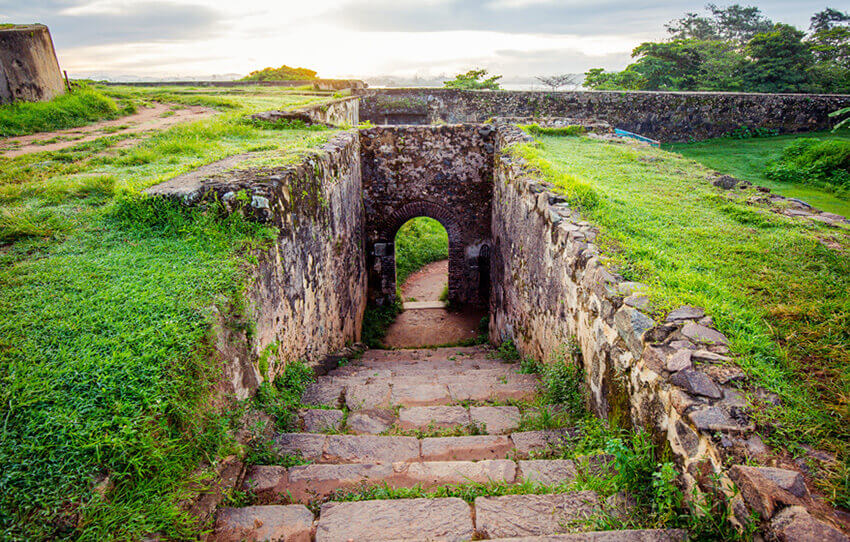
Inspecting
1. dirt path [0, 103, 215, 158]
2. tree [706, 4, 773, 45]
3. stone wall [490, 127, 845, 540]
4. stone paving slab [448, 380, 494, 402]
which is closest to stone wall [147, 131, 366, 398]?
stone paving slab [448, 380, 494, 402]

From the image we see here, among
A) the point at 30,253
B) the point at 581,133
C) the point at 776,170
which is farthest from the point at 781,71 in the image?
the point at 30,253

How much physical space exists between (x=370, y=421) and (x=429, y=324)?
6.15 metres

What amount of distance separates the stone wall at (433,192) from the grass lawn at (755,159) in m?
5.57

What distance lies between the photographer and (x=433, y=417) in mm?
3826

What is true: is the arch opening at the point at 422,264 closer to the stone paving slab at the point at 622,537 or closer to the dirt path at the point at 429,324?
the dirt path at the point at 429,324

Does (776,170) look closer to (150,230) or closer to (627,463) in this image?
(627,463)

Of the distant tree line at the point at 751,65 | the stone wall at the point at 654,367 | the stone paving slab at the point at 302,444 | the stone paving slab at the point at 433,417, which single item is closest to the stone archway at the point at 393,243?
the stone wall at the point at 654,367

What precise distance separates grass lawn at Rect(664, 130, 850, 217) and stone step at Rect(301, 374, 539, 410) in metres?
5.95

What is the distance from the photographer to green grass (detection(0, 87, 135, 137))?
827 cm

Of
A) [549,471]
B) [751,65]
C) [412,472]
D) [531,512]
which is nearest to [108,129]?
[412,472]

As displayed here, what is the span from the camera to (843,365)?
235 cm

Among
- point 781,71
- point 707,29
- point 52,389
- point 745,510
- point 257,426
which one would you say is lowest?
point 257,426

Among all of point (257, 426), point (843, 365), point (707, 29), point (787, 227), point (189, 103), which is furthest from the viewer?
point (707, 29)

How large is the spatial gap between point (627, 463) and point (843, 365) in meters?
1.25
